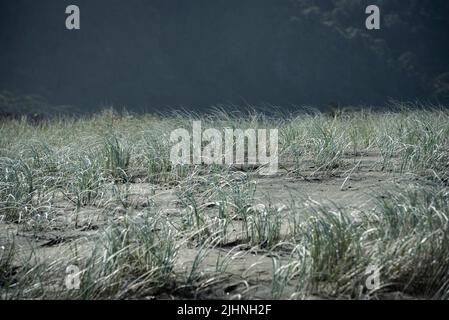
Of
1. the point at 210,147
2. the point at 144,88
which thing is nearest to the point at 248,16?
the point at 144,88

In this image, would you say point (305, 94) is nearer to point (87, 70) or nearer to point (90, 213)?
point (87, 70)

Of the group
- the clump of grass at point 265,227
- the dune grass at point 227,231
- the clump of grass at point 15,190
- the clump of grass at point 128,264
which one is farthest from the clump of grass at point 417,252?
the clump of grass at point 15,190

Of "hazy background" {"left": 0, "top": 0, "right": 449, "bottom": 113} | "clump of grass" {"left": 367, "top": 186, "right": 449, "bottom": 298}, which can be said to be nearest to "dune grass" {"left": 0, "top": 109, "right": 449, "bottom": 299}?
"clump of grass" {"left": 367, "top": 186, "right": 449, "bottom": 298}

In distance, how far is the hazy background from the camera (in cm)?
3681

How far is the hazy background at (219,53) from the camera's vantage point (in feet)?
121

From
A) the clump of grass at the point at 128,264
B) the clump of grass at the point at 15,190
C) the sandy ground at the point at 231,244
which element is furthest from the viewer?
the clump of grass at the point at 15,190

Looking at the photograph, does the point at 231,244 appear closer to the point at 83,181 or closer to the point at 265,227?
the point at 265,227

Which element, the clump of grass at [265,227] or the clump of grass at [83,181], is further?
the clump of grass at [83,181]

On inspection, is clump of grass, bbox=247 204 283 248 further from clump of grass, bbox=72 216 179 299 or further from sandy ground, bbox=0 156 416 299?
clump of grass, bbox=72 216 179 299

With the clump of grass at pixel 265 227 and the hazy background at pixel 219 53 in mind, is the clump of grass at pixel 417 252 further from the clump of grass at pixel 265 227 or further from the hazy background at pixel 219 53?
the hazy background at pixel 219 53

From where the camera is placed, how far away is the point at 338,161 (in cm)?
564

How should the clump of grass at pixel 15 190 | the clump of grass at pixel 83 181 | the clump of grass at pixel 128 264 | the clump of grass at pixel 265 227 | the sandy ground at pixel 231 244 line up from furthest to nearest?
the clump of grass at pixel 83 181 → the clump of grass at pixel 15 190 → the clump of grass at pixel 265 227 → the sandy ground at pixel 231 244 → the clump of grass at pixel 128 264

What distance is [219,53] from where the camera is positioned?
1714 inches
